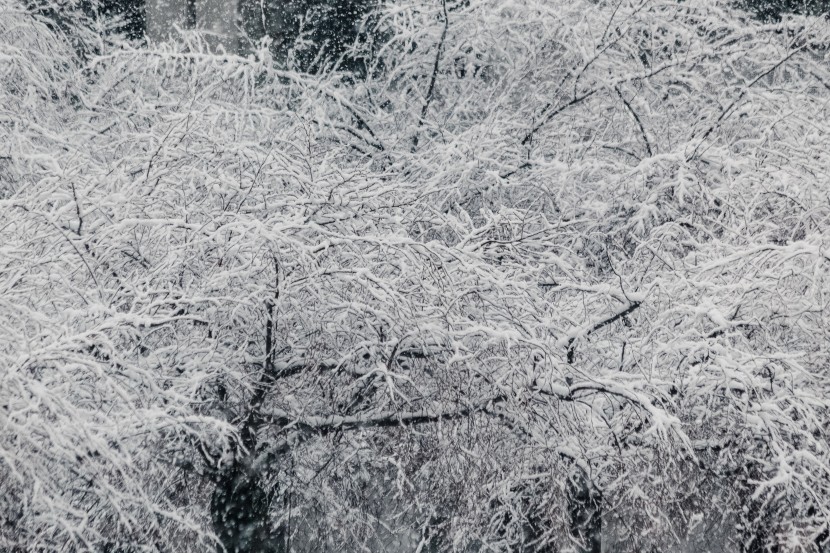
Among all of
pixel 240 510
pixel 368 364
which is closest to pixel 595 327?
pixel 368 364

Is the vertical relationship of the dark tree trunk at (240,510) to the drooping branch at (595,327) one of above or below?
below

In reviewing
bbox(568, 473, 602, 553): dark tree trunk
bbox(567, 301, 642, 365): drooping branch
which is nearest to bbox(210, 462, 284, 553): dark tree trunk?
bbox(568, 473, 602, 553): dark tree trunk

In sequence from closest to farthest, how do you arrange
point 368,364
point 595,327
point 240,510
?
point 368,364 → point 240,510 → point 595,327

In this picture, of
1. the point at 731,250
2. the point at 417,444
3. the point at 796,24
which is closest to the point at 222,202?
the point at 417,444

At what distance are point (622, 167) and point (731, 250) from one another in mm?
1566

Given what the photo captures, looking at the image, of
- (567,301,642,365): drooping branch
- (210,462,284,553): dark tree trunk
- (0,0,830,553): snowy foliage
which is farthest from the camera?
(567,301,642,365): drooping branch

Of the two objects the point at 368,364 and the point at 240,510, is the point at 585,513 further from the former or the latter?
the point at 240,510

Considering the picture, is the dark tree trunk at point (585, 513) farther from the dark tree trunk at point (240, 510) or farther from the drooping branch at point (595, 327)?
the dark tree trunk at point (240, 510)

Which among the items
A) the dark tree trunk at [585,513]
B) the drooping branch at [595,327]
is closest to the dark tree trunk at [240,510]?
the dark tree trunk at [585,513]

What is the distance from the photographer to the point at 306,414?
4.61 metres

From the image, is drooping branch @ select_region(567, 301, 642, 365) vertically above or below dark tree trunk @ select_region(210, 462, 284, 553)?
above

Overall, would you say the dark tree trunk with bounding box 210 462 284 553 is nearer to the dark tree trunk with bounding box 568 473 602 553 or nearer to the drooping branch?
the dark tree trunk with bounding box 568 473 602 553

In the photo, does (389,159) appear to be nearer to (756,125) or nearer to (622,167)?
(622,167)

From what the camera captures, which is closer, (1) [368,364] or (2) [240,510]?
(1) [368,364]
